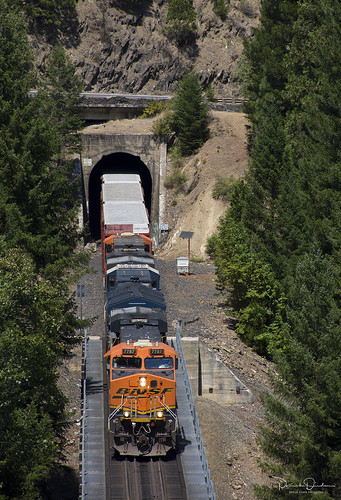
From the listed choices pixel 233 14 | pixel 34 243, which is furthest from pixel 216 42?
pixel 34 243

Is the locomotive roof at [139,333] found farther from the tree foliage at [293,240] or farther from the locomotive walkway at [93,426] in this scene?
the tree foliage at [293,240]

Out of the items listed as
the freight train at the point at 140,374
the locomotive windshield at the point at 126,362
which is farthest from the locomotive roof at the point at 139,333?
the locomotive windshield at the point at 126,362

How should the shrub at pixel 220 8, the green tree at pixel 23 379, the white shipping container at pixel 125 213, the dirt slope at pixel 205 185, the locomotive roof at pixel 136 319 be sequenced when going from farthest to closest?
the shrub at pixel 220 8 < the dirt slope at pixel 205 185 < the white shipping container at pixel 125 213 < the locomotive roof at pixel 136 319 < the green tree at pixel 23 379

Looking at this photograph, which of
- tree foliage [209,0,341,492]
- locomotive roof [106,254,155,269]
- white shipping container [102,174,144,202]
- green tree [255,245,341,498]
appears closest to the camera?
green tree [255,245,341,498]

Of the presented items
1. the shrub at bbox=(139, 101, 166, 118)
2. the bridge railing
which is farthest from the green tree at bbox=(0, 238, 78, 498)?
the shrub at bbox=(139, 101, 166, 118)

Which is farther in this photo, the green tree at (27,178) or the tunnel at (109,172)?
the tunnel at (109,172)

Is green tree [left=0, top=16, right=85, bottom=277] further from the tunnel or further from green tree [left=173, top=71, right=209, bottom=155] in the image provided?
the tunnel

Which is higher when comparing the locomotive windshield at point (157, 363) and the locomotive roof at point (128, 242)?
the locomotive roof at point (128, 242)
